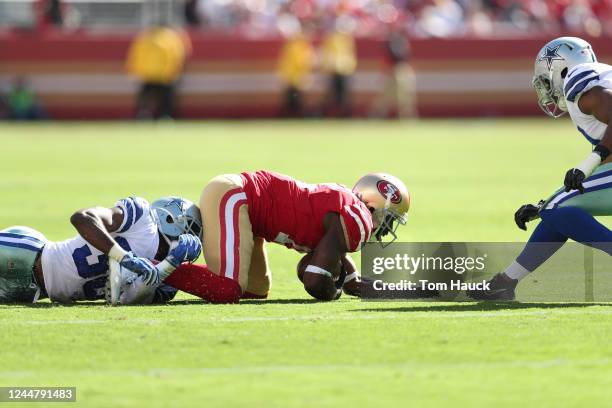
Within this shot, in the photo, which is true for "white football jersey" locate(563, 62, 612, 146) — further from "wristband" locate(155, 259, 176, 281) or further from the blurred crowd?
the blurred crowd

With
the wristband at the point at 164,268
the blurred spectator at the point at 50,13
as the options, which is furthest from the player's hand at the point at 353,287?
the blurred spectator at the point at 50,13

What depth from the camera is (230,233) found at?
7746mm

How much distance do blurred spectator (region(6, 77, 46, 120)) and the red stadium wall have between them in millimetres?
246

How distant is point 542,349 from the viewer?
6344 millimetres

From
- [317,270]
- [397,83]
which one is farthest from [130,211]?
[397,83]

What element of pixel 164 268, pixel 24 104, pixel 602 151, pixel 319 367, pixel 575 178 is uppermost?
pixel 24 104

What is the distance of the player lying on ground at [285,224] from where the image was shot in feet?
25.3

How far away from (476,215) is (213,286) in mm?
5995

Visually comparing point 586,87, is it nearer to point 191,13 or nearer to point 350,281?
point 350,281

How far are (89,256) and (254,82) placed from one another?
986 inches

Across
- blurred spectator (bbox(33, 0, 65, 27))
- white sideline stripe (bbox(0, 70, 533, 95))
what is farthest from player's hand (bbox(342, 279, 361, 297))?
blurred spectator (bbox(33, 0, 65, 27))

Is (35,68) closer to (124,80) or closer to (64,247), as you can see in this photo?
(124,80)

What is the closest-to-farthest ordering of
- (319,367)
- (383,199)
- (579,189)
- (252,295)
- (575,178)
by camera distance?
(319,367), (575,178), (579,189), (383,199), (252,295)

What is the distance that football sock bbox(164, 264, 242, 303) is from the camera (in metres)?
7.69
